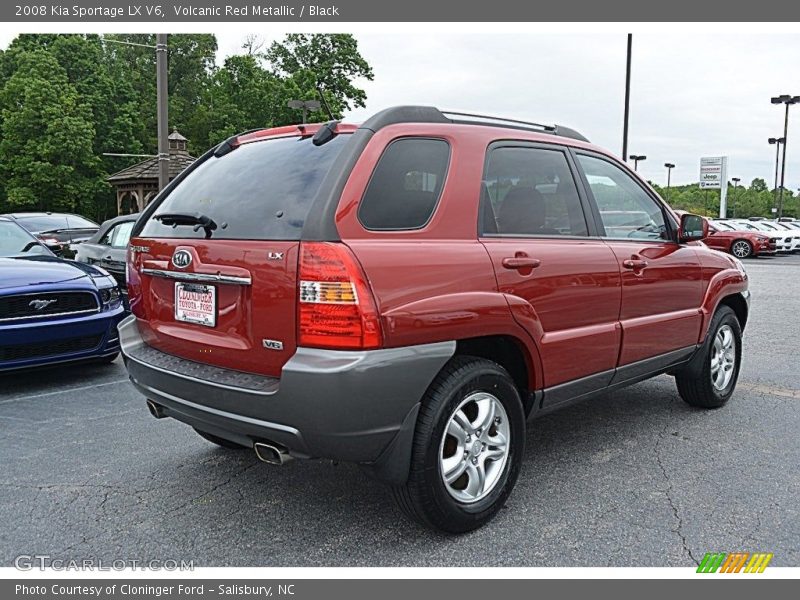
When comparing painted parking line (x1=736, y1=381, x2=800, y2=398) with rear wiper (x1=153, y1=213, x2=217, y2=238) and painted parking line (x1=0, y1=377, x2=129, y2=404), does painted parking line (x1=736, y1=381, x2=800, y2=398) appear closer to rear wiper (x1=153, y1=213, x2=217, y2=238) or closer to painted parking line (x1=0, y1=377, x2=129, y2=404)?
rear wiper (x1=153, y1=213, x2=217, y2=238)

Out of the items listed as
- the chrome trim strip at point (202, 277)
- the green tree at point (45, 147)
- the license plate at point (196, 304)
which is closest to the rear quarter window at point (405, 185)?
the chrome trim strip at point (202, 277)

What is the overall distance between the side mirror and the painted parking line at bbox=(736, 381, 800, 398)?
182 centimetres

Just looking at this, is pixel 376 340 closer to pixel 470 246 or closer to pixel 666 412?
pixel 470 246

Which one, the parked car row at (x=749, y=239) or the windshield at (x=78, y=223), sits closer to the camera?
the windshield at (x=78, y=223)

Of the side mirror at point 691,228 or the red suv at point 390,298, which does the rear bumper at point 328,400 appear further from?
the side mirror at point 691,228

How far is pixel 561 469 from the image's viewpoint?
3986mm

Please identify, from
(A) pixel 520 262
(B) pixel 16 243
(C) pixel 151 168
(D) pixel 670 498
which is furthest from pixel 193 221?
(C) pixel 151 168

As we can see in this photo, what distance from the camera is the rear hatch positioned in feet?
9.34

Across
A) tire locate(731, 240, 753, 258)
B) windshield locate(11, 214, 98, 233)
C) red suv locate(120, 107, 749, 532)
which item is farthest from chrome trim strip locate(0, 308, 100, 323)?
tire locate(731, 240, 753, 258)

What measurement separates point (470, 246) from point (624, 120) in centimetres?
2263

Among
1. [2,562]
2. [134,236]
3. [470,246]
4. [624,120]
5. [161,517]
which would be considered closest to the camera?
[2,562]

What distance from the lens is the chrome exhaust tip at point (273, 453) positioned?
2848mm

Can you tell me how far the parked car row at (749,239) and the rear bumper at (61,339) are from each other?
23.7m
